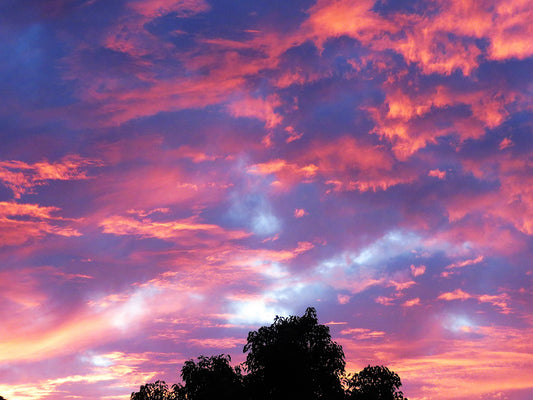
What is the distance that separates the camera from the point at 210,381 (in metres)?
87.7

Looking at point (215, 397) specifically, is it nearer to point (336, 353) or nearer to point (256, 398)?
point (256, 398)

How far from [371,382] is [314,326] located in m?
15.2

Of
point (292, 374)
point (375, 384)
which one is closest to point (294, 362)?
point (292, 374)

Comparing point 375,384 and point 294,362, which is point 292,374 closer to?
point 294,362

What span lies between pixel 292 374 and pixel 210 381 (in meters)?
16.5

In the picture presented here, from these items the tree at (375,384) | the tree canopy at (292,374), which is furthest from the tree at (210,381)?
the tree at (375,384)

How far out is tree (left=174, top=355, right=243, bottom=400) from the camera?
84.2m

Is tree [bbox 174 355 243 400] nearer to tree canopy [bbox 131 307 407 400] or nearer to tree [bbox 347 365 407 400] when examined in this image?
tree canopy [bbox 131 307 407 400]

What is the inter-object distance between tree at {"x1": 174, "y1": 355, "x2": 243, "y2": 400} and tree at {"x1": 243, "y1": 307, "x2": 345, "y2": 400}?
3861mm

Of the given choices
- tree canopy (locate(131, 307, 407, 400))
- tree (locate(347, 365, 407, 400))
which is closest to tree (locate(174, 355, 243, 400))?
tree canopy (locate(131, 307, 407, 400))

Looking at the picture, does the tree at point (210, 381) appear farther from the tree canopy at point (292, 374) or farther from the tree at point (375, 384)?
the tree at point (375, 384)

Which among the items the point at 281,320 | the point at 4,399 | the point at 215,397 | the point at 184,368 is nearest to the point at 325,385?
the point at 281,320

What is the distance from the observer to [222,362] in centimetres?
9150

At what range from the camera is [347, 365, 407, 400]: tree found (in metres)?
87.1
